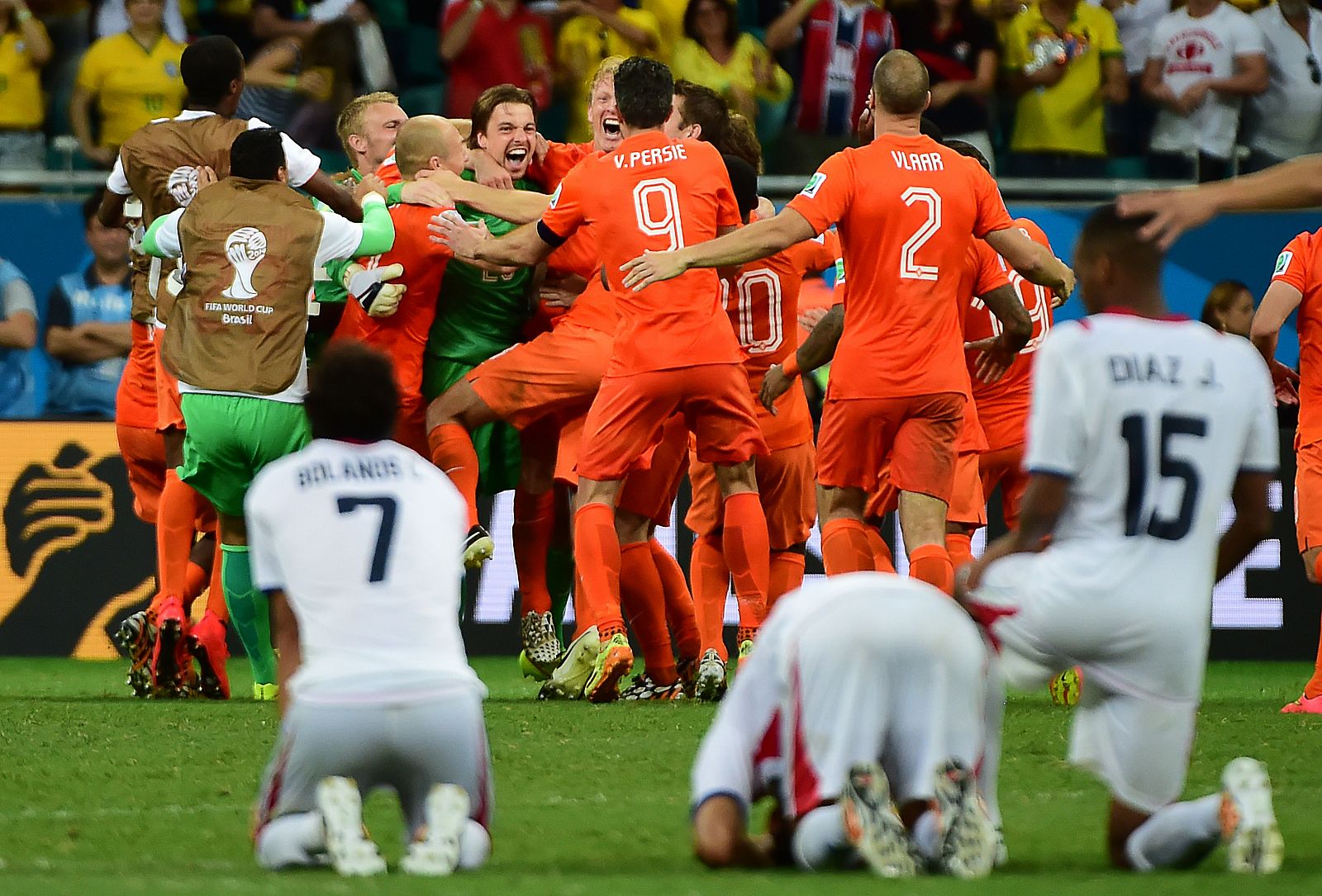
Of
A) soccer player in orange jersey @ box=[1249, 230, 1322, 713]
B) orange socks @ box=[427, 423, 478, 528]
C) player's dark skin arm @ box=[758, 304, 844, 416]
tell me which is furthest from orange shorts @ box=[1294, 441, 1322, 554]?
orange socks @ box=[427, 423, 478, 528]

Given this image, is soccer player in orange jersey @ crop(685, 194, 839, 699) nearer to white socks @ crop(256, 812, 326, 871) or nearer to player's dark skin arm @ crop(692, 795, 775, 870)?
player's dark skin arm @ crop(692, 795, 775, 870)

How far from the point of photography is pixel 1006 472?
30.2 ft

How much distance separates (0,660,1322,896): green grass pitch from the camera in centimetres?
423

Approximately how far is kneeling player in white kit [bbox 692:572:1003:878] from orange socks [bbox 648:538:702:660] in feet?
14.7

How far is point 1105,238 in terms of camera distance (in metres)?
4.74

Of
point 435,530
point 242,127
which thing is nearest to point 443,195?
point 242,127

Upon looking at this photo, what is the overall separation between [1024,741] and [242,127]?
4357mm

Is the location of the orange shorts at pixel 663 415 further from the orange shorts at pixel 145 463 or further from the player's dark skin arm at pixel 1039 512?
the player's dark skin arm at pixel 1039 512

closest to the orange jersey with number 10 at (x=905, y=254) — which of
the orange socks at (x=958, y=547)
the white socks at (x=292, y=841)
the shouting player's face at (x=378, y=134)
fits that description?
the orange socks at (x=958, y=547)

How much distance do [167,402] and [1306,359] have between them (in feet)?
16.3

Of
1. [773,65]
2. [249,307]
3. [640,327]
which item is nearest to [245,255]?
[249,307]

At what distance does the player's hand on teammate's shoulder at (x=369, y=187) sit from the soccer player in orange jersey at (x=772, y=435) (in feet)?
5.32

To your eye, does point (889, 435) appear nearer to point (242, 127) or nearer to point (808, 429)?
point (808, 429)

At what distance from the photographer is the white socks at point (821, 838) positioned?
168 inches
